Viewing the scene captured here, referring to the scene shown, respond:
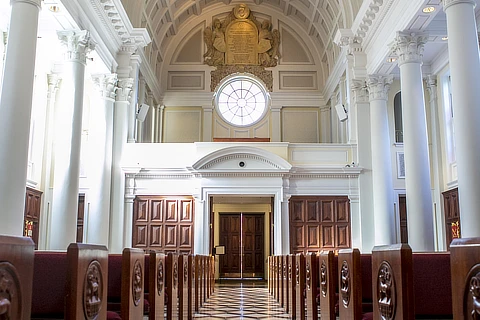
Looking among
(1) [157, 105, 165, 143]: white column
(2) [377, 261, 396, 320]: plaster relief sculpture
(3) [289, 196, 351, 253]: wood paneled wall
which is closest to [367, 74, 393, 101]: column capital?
(3) [289, 196, 351, 253]: wood paneled wall

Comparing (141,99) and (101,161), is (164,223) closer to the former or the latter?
(101,161)

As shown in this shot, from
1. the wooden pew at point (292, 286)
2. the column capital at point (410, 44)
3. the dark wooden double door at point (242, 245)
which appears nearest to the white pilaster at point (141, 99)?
the dark wooden double door at point (242, 245)

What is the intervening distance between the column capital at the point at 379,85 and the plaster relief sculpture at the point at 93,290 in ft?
38.9

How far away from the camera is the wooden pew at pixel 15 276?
5.59ft

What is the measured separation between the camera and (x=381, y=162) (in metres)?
13.4

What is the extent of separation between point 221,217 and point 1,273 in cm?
1855

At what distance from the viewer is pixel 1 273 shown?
1692 millimetres

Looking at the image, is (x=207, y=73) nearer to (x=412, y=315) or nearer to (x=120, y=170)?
(x=120, y=170)

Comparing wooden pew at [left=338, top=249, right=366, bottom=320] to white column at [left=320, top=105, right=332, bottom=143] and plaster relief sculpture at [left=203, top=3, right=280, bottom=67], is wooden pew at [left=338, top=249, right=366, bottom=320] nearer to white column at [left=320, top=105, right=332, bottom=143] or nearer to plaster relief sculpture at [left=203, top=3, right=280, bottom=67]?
white column at [left=320, top=105, right=332, bottom=143]

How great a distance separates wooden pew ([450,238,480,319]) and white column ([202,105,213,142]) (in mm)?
16976

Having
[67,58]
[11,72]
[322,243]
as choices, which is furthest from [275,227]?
[11,72]

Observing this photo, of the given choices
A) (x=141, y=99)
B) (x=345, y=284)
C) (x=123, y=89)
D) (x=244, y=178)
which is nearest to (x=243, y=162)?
(x=244, y=178)

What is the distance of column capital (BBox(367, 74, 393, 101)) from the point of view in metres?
13.6

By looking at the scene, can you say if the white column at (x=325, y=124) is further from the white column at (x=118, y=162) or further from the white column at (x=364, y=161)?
the white column at (x=118, y=162)
